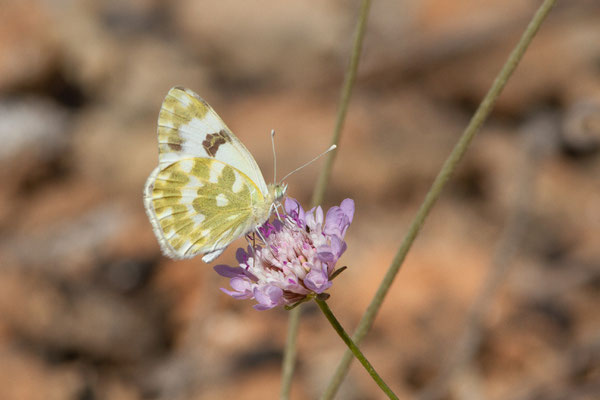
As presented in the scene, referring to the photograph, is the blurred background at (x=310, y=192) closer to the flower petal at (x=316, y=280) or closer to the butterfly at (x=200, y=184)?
the butterfly at (x=200, y=184)

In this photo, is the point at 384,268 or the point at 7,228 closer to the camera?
the point at 384,268

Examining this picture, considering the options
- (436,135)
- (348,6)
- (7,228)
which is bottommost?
(436,135)

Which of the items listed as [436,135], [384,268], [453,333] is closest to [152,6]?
[436,135]

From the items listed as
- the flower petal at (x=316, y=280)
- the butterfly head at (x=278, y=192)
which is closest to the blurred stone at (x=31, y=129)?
the butterfly head at (x=278, y=192)

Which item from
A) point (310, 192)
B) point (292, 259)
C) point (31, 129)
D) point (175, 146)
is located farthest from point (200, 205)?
point (31, 129)

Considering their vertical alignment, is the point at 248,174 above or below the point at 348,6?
below

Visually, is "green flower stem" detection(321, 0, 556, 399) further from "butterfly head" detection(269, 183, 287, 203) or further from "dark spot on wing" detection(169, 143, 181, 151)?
"dark spot on wing" detection(169, 143, 181, 151)

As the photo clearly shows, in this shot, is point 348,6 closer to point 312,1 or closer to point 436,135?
point 312,1
